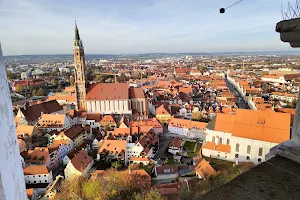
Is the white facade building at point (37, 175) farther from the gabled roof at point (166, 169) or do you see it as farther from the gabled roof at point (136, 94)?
the gabled roof at point (136, 94)

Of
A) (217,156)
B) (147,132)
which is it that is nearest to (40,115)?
(147,132)

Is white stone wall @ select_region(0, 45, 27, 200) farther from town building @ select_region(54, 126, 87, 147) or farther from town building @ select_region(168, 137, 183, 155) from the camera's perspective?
town building @ select_region(54, 126, 87, 147)

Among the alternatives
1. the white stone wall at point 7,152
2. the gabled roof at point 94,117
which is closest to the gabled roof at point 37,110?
Result: the gabled roof at point 94,117

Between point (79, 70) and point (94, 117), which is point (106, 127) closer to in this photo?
point (94, 117)

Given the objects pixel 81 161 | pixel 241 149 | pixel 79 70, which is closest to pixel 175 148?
pixel 241 149

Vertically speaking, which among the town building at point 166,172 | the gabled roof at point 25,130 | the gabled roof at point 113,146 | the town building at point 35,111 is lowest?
the town building at point 166,172

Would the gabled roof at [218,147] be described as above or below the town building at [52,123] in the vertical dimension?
below

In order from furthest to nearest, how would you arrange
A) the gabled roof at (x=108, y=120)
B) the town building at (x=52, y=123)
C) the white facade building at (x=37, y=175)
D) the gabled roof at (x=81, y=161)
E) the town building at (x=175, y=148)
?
the gabled roof at (x=108, y=120), the town building at (x=52, y=123), the town building at (x=175, y=148), the gabled roof at (x=81, y=161), the white facade building at (x=37, y=175)

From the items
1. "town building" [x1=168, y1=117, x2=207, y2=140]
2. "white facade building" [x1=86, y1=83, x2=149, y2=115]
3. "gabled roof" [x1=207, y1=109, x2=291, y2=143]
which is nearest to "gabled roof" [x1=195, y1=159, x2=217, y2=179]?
"gabled roof" [x1=207, y1=109, x2=291, y2=143]

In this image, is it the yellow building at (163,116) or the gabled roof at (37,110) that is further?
the yellow building at (163,116)
